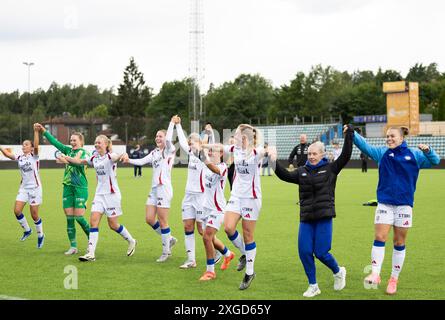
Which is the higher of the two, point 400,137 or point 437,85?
point 437,85

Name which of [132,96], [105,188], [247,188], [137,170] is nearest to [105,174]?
[105,188]

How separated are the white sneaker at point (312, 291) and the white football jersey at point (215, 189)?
7.40ft

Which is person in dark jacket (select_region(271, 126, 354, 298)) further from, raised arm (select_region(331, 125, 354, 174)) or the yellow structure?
the yellow structure

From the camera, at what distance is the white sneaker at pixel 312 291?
825 cm

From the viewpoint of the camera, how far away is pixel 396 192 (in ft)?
28.2

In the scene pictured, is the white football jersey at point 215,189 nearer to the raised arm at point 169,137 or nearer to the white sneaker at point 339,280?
the raised arm at point 169,137

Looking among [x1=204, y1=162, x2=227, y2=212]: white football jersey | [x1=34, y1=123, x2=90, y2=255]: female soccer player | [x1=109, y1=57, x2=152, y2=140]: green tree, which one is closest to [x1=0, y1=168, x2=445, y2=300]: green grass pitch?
→ [x1=34, y1=123, x2=90, y2=255]: female soccer player

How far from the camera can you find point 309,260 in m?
8.35

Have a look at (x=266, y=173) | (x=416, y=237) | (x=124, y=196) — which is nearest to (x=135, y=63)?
(x=266, y=173)

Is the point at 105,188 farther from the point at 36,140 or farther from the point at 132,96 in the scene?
the point at 132,96

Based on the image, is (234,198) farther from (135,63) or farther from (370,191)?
(135,63)

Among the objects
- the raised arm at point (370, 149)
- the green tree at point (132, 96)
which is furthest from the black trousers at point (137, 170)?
the green tree at point (132, 96)

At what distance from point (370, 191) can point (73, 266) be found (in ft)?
62.2

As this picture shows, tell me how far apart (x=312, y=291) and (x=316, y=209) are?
3.53 ft
